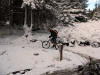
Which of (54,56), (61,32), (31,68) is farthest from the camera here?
(61,32)

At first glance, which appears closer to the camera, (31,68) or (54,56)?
(31,68)

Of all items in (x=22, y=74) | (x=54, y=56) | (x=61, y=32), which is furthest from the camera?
(x=61, y=32)

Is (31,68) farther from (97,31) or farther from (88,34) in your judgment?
(97,31)

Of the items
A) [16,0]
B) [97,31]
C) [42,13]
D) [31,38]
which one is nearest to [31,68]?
[31,38]

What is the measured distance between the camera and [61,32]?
21203 millimetres

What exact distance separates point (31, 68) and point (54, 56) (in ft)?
8.20

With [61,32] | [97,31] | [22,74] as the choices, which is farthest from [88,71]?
[97,31]

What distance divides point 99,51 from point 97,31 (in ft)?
22.8

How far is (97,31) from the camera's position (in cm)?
2264

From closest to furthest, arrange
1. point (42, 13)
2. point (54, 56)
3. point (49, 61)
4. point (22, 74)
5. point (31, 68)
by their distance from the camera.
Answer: point (22, 74) → point (31, 68) → point (49, 61) → point (54, 56) → point (42, 13)

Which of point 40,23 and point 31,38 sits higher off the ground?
point 40,23

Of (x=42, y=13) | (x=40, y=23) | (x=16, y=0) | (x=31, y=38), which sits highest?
(x=16, y=0)

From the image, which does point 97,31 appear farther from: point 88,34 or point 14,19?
point 14,19

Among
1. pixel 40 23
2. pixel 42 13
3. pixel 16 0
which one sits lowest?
pixel 40 23
